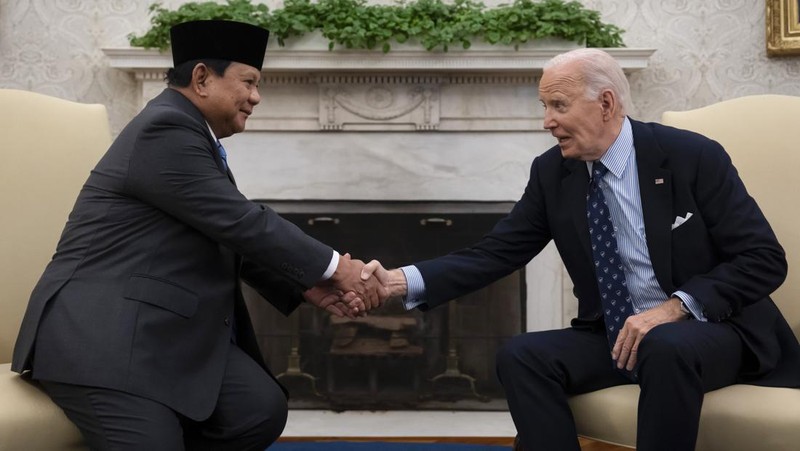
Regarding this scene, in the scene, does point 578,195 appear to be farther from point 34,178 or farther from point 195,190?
point 34,178

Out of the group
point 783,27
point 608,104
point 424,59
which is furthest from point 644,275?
point 783,27

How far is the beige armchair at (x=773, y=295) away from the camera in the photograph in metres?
1.86

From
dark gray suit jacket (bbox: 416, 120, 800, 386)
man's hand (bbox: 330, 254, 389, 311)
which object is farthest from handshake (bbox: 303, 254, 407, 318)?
dark gray suit jacket (bbox: 416, 120, 800, 386)

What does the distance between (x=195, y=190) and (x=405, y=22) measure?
1902 millimetres

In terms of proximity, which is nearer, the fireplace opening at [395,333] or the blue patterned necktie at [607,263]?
the blue patterned necktie at [607,263]

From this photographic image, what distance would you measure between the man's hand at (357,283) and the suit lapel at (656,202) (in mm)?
698

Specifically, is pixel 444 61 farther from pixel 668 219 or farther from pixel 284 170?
pixel 668 219

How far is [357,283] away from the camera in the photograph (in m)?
2.34

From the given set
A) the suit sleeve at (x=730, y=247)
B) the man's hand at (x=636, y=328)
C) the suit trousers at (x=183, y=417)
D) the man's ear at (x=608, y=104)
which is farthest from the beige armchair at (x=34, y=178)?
the suit sleeve at (x=730, y=247)

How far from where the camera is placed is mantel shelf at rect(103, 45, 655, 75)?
12.2 ft

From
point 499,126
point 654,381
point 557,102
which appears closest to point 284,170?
point 499,126

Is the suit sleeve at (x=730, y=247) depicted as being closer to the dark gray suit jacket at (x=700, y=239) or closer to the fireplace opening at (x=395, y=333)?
the dark gray suit jacket at (x=700, y=239)

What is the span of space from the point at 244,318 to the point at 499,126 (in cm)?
Result: 194

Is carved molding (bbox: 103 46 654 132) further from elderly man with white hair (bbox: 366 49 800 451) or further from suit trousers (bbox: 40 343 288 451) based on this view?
suit trousers (bbox: 40 343 288 451)
